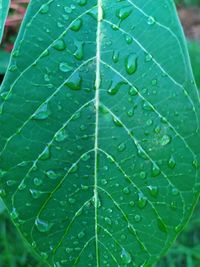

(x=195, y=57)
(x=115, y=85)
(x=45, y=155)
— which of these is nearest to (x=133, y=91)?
(x=115, y=85)

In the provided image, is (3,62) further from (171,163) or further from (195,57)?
(195,57)

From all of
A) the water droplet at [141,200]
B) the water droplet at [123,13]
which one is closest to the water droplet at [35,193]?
the water droplet at [141,200]

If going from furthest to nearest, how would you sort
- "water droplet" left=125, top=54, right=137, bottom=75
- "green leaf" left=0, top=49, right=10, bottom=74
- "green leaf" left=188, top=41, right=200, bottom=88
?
"green leaf" left=188, top=41, right=200, bottom=88
"green leaf" left=0, top=49, right=10, bottom=74
"water droplet" left=125, top=54, right=137, bottom=75

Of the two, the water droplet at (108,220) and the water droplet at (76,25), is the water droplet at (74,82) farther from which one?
the water droplet at (108,220)

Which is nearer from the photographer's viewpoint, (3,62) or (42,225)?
Result: (42,225)

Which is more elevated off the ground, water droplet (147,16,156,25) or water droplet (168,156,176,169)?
water droplet (147,16,156,25)

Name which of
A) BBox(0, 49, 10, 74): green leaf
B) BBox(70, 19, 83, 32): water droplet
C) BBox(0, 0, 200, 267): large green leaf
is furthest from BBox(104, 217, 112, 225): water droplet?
BBox(0, 49, 10, 74): green leaf

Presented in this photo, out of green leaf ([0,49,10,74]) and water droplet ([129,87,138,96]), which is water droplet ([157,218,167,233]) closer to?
water droplet ([129,87,138,96])

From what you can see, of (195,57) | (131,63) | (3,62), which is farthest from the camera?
(195,57)

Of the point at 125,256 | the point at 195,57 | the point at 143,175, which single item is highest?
the point at 143,175
